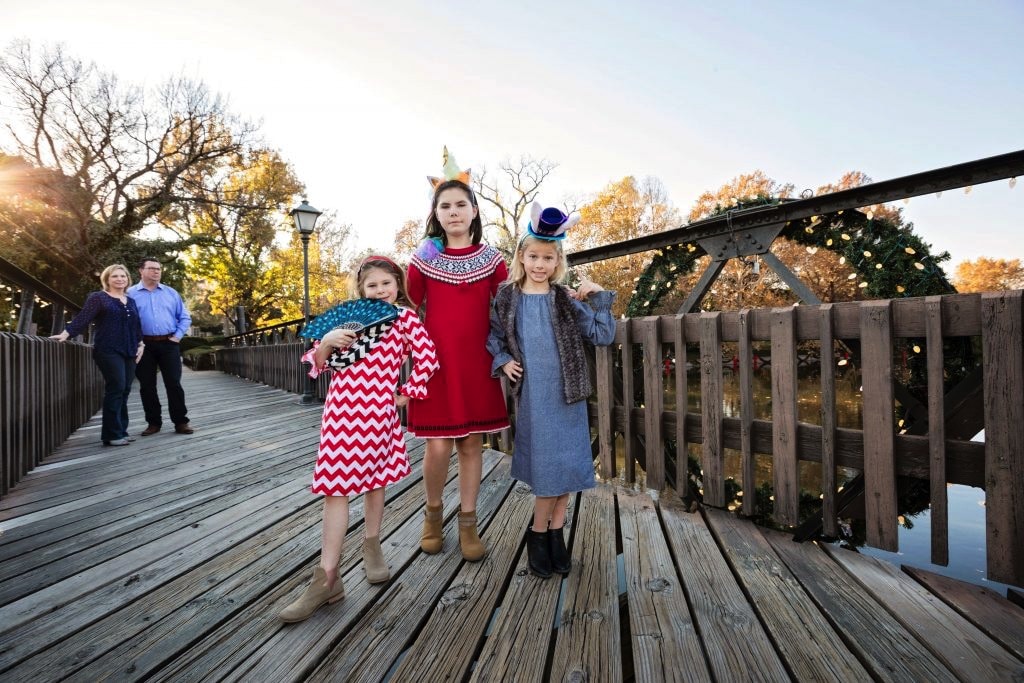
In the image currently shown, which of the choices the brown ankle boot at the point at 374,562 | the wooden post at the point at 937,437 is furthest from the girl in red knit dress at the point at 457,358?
the wooden post at the point at 937,437

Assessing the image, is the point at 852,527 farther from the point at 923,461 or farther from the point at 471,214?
the point at 471,214

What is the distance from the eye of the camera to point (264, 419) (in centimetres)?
614

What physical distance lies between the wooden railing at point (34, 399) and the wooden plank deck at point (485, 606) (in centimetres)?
Result: 68

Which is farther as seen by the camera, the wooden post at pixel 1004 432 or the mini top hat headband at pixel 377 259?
the mini top hat headband at pixel 377 259

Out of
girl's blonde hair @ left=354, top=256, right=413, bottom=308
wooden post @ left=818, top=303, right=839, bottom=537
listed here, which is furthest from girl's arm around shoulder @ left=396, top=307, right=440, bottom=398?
wooden post @ left=818, top=303, right=839, bottom=537

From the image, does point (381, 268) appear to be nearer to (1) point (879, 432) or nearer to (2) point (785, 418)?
(2) point (785, 418)

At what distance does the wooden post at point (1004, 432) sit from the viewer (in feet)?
5.46

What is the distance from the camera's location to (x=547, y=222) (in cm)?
196

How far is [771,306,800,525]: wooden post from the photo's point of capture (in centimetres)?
221

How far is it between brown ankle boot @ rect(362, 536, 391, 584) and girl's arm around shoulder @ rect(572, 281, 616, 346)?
47.7 inches

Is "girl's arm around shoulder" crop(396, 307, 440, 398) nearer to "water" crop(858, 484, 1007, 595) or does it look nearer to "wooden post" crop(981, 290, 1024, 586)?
"wooden post" crop(981, 290, 1024, 586)

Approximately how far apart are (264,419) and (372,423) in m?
5.03

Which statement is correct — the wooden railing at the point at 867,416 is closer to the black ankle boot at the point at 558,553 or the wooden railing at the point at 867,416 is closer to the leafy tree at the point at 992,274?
the black ankle boot at the point at 558,553

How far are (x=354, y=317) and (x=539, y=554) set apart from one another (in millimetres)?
1213
